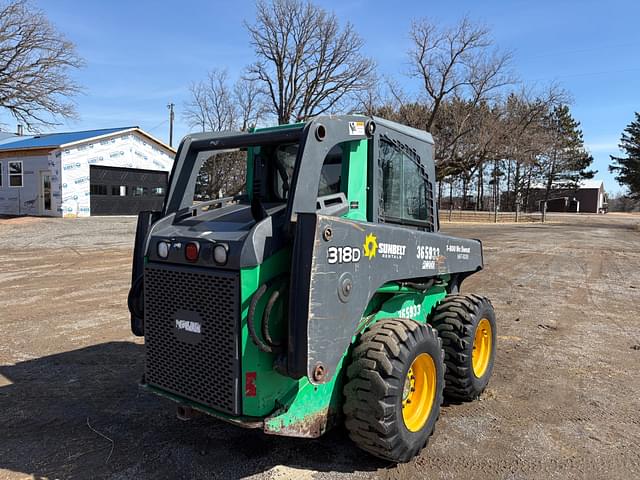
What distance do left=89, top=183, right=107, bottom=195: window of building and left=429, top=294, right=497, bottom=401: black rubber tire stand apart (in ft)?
85.5

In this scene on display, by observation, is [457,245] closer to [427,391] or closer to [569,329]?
[427,391]

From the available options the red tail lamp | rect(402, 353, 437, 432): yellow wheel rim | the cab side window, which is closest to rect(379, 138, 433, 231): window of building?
the cab side window

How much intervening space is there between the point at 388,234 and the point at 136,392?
2973mm

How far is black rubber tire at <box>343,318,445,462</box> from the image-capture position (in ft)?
10.1

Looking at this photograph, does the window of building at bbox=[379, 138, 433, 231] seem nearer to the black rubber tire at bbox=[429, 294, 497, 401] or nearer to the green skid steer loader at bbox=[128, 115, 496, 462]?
the green skid steer loader at bbox=[128, 115, 496, 462]

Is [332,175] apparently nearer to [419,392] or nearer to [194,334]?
[194,334]

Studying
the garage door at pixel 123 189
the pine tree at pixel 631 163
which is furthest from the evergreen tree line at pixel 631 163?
the garage door at pixel 123 189

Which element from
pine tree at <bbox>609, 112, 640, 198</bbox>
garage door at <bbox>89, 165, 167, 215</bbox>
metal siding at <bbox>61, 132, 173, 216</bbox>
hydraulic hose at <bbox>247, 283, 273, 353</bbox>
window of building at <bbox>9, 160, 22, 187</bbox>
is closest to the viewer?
hydraulic hose at <bbox>247, 283, 273, 353</bbox>

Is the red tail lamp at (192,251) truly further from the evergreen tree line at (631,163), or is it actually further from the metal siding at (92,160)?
the evergreen tree line at (631,163)

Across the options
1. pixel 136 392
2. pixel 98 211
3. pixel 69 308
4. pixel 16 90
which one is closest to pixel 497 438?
pixel 136 392

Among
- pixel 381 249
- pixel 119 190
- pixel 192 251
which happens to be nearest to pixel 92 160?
pixel 119 190

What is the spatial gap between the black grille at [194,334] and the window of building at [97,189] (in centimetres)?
2609

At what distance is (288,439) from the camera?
3713 mm

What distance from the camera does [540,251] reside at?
17.5 metres
